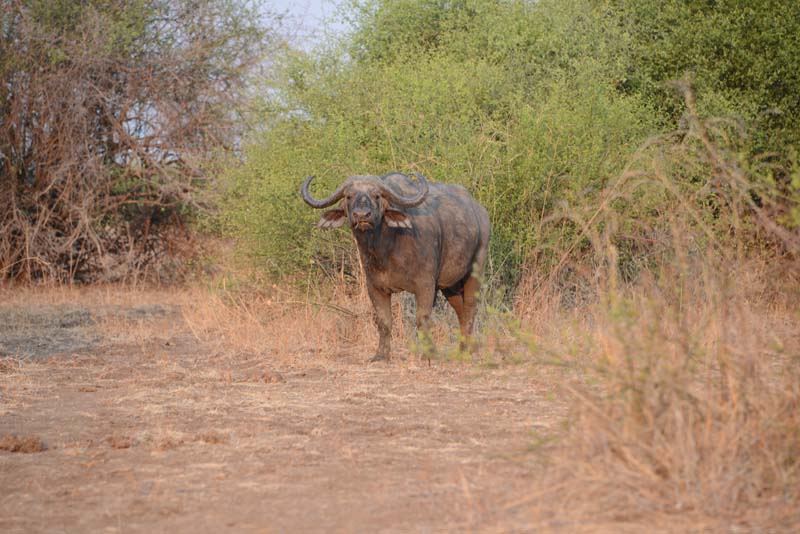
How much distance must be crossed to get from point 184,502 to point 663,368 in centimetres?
227

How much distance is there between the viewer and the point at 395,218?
30.4 ft

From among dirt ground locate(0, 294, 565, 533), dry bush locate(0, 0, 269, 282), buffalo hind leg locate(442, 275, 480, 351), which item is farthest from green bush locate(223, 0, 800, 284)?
dry bush locate(0, 0, 269, 282)

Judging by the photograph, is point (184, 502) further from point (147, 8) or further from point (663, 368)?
point (147, 8)

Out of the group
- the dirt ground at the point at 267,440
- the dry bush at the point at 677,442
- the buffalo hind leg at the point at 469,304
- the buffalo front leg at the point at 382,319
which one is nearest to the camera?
the dry bush at the point at 677,442

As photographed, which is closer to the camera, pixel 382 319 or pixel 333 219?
pixel 333 219

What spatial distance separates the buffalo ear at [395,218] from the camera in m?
9.23

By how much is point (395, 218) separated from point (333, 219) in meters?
0.68

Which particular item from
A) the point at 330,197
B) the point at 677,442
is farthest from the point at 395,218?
the point at 677,442

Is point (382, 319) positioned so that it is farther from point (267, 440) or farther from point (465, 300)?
point (267, 440)

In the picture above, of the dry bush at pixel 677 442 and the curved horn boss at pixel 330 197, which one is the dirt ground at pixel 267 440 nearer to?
the dry bush at pixel 677 442

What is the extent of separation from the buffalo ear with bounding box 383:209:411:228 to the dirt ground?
1.29 meters

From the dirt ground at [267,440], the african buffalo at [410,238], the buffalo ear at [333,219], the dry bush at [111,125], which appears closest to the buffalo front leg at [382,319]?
the african buffalo at [410,238]

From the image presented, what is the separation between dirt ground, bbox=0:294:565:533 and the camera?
4.55m

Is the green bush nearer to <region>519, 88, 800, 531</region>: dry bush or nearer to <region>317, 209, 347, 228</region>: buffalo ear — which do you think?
<region>317, 209, 347, 228</region>: buffalo ear
